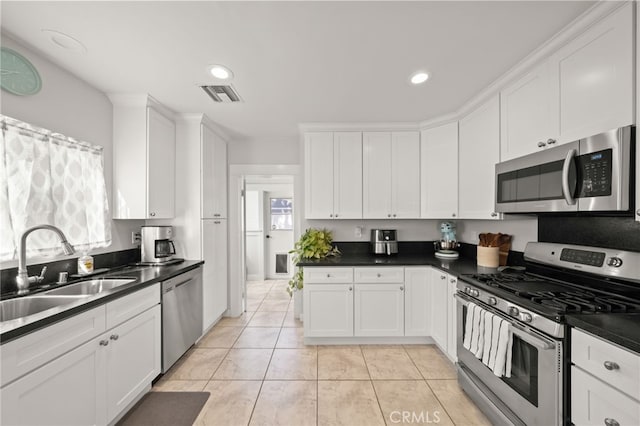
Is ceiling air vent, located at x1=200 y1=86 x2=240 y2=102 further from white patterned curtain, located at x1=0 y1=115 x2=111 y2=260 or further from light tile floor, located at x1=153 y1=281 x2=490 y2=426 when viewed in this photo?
light tile floor, located at x1=153 y1=281 x2=490 y2=426

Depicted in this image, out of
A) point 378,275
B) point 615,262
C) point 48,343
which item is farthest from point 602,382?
point 48,343

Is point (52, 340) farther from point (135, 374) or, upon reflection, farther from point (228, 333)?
point (228, 333)

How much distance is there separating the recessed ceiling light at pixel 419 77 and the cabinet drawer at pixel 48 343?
107 inches

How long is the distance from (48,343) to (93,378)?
41cm

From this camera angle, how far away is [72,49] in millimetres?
1749

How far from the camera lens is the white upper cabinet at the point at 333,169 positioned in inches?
124

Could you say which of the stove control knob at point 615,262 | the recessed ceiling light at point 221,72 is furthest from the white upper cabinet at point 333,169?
the stove control knob at point 615,262

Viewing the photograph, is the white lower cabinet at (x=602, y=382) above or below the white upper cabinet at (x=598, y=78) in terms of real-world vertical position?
below

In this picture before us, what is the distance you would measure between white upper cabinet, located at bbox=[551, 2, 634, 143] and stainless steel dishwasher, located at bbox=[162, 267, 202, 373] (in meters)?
3.12

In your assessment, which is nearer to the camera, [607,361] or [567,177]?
[607,361]

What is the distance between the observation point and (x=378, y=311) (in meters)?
2.79

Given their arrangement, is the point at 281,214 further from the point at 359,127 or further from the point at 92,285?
the point at 92,285

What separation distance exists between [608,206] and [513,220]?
1.15m

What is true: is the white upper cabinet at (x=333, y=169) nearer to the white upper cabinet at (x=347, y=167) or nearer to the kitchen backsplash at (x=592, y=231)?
→ the white upper cabinet at (x=347, y=167)
